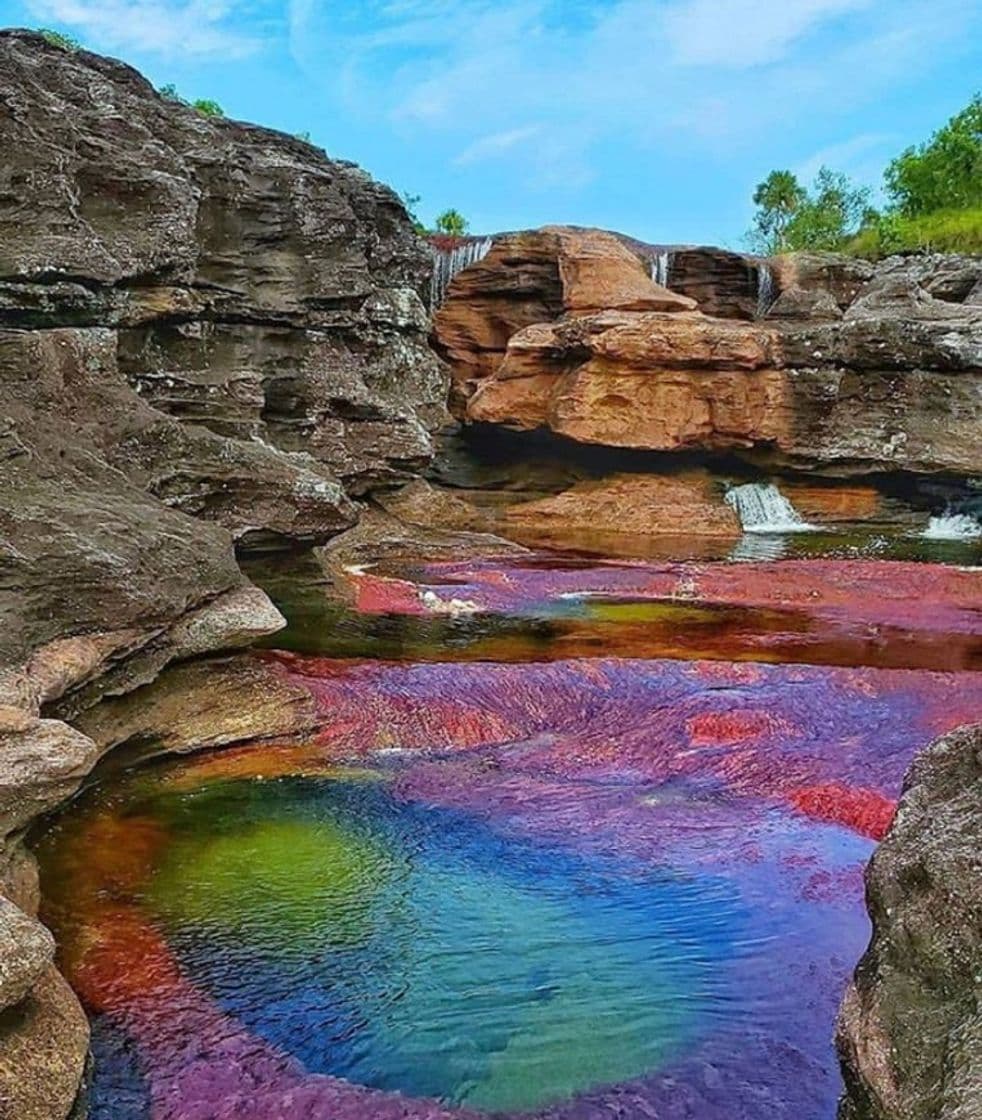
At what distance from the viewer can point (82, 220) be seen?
16734mm

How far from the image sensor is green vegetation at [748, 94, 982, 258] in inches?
2010

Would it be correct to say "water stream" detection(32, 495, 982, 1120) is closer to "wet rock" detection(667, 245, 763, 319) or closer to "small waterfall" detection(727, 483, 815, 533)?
"small waterfall" detection(727, 483, 815, 533)

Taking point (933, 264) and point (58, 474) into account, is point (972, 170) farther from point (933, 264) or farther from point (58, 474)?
point (58, 474)

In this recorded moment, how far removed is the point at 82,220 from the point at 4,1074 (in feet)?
44.2

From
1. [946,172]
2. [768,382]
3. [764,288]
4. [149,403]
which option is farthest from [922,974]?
[946,172]

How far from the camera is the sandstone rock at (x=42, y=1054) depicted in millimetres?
6066

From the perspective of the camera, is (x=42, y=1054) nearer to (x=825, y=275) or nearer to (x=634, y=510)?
(x=634, y=510)

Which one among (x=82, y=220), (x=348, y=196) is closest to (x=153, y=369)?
(x=82, y=220)

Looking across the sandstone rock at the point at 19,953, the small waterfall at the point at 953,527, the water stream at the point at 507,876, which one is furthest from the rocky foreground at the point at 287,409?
the small waterfall at the point at 953,527

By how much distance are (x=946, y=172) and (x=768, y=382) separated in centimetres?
3729

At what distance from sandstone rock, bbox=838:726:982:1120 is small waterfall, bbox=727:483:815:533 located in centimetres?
2683

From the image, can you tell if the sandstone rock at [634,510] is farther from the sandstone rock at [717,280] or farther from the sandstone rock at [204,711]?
the sandstone rock at [204,711]

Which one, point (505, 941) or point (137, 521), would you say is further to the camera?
point (137, 521)

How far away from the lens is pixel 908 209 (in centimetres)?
6362
